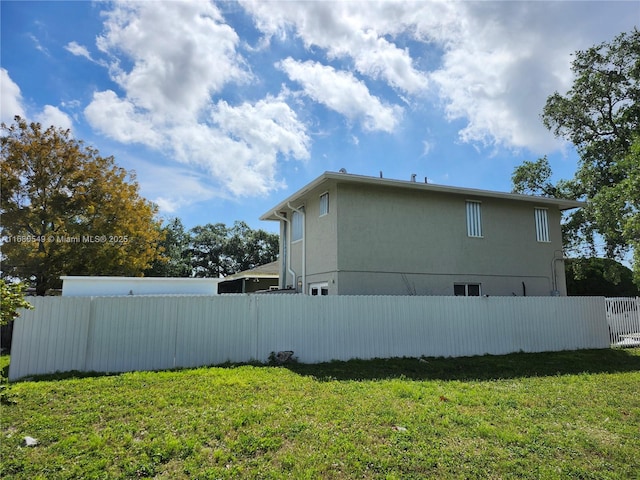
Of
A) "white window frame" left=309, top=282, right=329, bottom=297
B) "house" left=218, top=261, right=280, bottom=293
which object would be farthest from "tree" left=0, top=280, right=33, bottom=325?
"house" left=218, top=261, right=280, bottom=293

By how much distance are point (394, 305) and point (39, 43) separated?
9506mm

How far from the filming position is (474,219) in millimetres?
13859

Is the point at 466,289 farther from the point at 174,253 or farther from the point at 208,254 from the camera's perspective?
the point at 208,254

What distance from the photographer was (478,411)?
5.80 meters

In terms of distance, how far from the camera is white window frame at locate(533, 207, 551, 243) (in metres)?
14.9

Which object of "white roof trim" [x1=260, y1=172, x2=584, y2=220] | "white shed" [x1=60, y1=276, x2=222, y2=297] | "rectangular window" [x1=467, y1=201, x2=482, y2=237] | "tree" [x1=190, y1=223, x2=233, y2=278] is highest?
"tree" [x1=190, y1=223, x2=233, y2=278]

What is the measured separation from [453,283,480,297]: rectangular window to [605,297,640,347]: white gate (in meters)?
3.86

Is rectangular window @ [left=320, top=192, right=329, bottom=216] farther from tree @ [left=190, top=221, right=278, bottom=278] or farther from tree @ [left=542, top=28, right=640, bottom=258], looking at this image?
tree @ [left=190, top=221, right=278, bottom=278]

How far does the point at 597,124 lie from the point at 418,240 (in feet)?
48.8

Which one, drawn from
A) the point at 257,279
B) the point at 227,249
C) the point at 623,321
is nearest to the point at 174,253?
the point at 227,249

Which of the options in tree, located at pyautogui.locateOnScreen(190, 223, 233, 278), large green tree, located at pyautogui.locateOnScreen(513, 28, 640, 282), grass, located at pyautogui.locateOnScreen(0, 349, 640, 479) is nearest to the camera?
grass, located at pyautogui.locateOnScreen(0, 349, 640, 479)

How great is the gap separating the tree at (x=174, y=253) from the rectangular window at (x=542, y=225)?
22730 mm

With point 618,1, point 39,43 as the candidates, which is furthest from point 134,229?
point 618,1

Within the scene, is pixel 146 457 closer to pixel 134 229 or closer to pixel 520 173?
pixel 134 229
